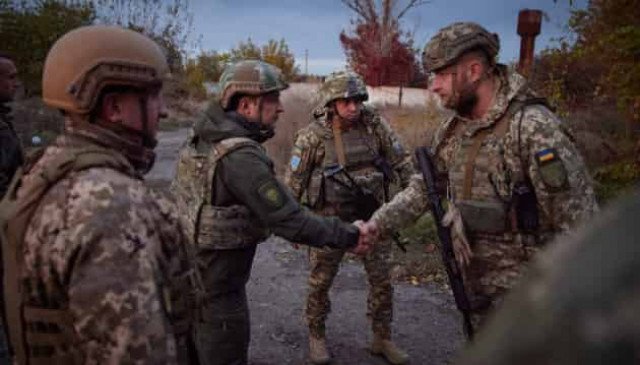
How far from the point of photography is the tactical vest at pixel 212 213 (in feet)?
10.1

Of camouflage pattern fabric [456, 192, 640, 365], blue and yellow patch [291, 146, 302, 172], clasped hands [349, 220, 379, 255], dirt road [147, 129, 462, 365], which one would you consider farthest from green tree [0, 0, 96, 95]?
camouflage pattern fabric [456, 192, 640, 365]

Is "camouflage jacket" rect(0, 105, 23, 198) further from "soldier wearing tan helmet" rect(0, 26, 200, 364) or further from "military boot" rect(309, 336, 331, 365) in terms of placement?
"military boot" rect(309, 336, 331, 365)

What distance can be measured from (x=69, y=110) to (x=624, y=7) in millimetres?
7119

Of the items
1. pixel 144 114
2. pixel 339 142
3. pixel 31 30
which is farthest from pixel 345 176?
pixel 31 30

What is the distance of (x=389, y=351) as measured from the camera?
438 cm

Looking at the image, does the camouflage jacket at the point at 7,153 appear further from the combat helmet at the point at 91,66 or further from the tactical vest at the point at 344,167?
the combat helmet at the point at 91,66

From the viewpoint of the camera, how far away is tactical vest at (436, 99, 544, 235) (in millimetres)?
2842

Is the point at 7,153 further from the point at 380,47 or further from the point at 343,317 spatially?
the point at 380,47

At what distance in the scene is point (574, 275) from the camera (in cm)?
49

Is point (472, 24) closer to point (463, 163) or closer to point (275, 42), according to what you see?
point (463, 163)

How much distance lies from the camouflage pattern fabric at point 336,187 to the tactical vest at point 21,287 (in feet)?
9.51

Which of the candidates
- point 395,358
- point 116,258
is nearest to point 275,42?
point 395,358

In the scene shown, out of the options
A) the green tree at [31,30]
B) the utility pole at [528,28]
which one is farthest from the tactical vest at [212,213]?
the green tree at [31,30]

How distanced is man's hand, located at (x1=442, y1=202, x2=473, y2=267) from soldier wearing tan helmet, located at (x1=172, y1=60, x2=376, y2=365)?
2.16 ft
